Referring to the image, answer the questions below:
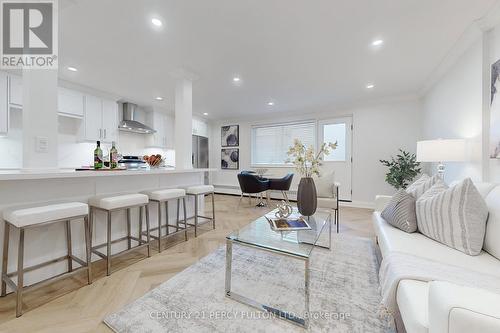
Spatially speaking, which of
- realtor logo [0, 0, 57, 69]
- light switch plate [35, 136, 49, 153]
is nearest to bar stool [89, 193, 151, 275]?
light switch plate [35, 136, 49, 153]

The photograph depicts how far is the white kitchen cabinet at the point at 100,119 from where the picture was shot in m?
4.00

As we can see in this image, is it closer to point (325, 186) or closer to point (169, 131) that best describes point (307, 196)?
point (325, 186)

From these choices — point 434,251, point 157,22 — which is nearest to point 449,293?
point 434,251

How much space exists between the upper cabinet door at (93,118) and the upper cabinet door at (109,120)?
0.07 m

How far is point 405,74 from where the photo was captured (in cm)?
330

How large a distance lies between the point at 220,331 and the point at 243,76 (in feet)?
10.9

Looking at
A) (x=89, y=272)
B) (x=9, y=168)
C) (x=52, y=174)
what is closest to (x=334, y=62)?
(x=52, y=174)

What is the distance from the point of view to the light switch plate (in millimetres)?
1739

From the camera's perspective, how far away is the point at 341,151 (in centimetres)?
500

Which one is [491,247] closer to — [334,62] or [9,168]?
[334,62]

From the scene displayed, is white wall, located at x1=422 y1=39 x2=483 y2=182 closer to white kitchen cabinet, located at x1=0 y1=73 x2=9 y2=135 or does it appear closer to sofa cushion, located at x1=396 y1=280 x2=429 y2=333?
sofa cushion, located at x1=396 y1=280 x2=429 y2=333

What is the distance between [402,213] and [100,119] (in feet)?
17.1

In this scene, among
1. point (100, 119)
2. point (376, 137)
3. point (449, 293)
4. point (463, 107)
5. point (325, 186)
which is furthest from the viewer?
point (376, 137)

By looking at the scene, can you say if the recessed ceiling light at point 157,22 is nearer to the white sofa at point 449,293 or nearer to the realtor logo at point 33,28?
the realtor logo at point 33,28
